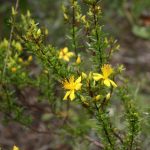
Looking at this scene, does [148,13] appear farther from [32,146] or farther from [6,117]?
[6,117]

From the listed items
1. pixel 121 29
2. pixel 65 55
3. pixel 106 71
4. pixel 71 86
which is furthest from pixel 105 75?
pixel 121 29

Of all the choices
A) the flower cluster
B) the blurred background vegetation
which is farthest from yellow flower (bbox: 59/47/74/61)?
the blurred background vegetation

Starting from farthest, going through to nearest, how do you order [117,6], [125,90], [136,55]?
[136,55] → [117,6] → [125,90]

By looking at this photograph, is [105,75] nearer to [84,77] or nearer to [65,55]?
[84,77]

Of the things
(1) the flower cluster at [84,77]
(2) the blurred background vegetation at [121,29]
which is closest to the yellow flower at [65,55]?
(1) the flower cluster at [84,77]

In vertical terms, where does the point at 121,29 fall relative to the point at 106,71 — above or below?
above

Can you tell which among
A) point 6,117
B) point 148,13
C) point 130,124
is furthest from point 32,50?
point 148,13

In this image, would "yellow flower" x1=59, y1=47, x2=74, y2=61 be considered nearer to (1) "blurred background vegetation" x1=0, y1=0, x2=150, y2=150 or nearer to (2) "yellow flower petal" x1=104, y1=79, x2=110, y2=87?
(2) "yellow flower petal" x1=104, y1=79, x2=110, y2=87

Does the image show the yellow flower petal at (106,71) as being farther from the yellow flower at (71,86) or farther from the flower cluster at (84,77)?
the yellow flower at (71,86)
